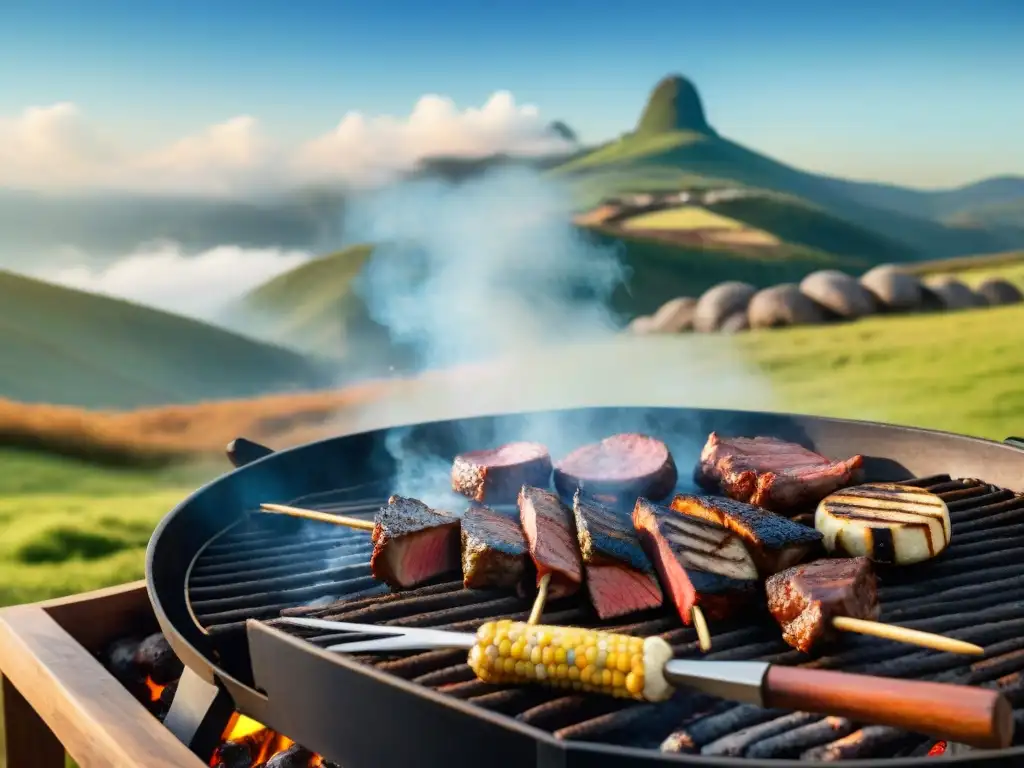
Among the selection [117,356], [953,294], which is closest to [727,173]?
[953,294]

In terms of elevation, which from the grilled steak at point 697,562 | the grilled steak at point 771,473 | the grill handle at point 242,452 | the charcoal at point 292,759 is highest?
the grill handle at point 242,452

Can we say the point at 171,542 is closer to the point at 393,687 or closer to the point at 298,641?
the point at 298,641

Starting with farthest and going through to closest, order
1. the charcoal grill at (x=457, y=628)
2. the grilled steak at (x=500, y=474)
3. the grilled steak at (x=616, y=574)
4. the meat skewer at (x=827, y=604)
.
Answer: the grilled steak at (x=500, y=474) < the grilled steak at (x=616, y=574) < the meat skewer at (x=827, y=604) < the charcoal grill at (x=457, y=628)

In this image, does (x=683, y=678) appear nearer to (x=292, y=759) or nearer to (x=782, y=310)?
(x=292, y=759)

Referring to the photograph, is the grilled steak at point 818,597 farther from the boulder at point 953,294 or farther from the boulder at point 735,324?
the boulder at point 953,294

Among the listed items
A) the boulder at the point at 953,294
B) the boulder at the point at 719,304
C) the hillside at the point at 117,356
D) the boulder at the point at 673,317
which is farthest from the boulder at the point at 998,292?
the hillside at the point at 117,356
